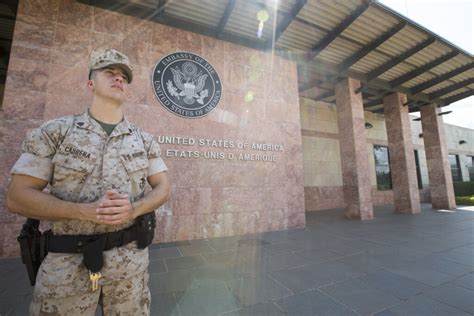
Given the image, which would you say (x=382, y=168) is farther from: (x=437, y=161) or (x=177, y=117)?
(x=177, y=117)

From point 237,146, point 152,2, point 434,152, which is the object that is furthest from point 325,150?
point 152,2

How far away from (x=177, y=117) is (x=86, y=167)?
4.01m

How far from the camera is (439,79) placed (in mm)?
8820

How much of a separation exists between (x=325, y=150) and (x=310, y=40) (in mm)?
6237

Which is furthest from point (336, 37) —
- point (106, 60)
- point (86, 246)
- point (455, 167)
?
point (455, 167)

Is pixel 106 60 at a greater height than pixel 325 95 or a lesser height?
lesser

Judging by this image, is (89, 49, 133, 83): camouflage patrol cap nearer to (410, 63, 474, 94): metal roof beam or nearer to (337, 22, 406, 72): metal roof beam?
(337, 22, 406, 72): metal roof beam

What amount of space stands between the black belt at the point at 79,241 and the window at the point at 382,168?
14.4 m

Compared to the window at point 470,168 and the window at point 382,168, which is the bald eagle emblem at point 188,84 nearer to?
the window at point 382,168

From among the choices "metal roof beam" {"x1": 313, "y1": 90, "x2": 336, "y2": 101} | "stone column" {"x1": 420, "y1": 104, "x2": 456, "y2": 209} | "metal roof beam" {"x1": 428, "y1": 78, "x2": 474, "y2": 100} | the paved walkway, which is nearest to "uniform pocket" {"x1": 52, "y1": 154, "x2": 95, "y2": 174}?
the paved walkway

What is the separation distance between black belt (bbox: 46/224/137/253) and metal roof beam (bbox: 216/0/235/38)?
5.61 metres

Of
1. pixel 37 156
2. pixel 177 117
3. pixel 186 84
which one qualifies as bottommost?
pixel 37 156

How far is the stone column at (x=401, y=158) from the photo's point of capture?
8992 mm

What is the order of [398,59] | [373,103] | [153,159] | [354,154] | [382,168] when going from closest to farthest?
[153,159], [398,59], [354,154], [373,103], [382,168]
